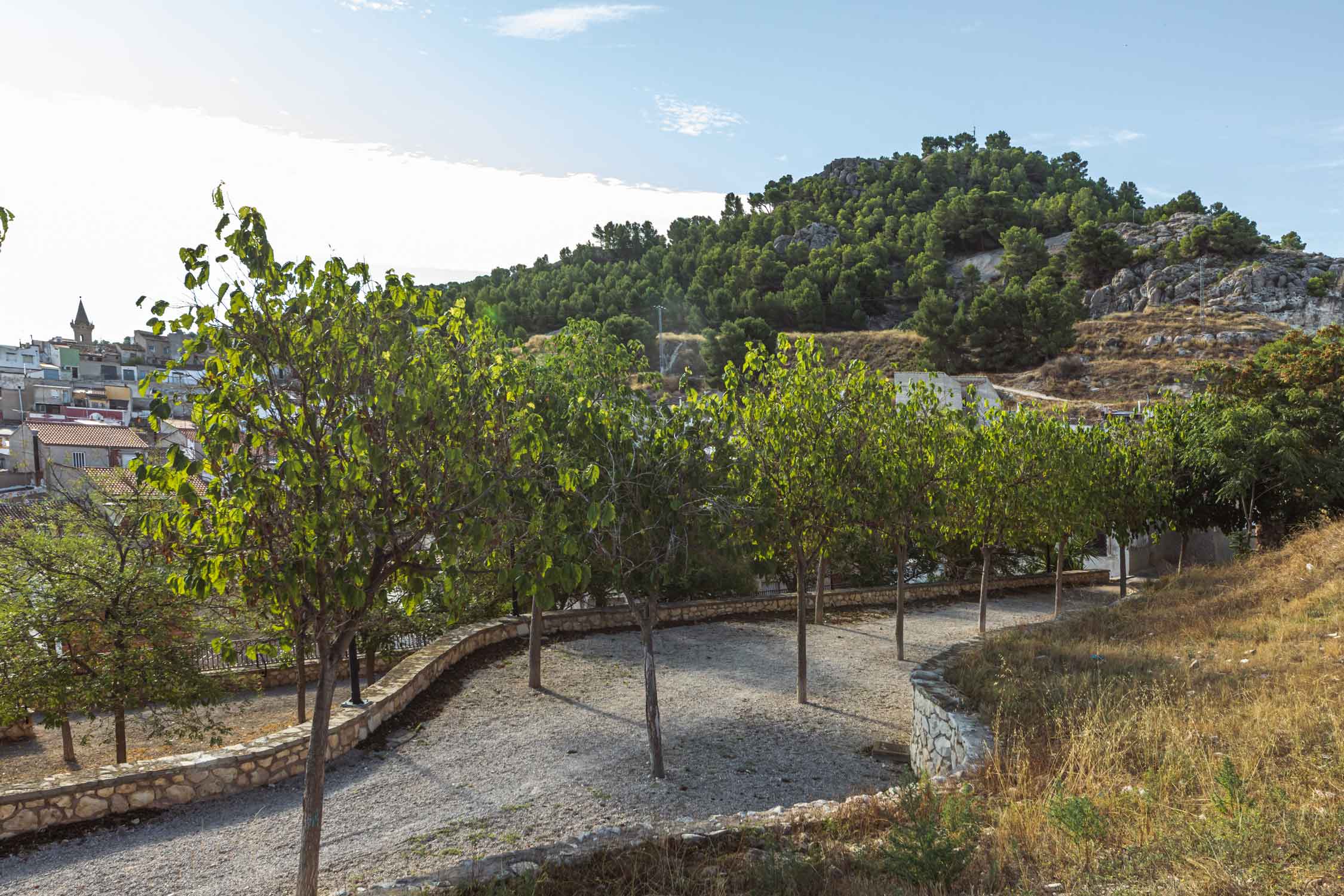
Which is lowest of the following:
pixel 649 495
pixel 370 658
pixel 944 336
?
pixel 370 658

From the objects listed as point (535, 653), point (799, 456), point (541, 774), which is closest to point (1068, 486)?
point (799, 456)

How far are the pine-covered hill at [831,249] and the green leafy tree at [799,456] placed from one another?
56.1 meters

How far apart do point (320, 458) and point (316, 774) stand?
2541 millimetres

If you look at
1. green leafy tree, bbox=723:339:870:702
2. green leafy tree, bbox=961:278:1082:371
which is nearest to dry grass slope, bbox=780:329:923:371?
green leafy tree, bbox=961:278:1082:371

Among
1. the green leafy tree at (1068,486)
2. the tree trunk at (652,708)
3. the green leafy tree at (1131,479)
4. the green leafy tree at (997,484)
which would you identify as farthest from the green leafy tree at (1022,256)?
the tree trunk at (652,708)

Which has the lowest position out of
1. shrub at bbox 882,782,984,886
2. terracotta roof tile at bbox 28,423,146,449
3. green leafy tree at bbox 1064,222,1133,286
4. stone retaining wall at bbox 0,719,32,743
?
stone retaining wall at bbox 0,719,32,743

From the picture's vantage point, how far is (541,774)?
33.1ft

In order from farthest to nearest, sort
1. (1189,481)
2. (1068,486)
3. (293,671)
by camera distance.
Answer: (1189,481) → (293,671) → (1068,486)

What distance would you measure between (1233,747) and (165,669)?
14.1 metres

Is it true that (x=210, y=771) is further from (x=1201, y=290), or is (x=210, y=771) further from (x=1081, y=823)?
(x=1201, y=290)

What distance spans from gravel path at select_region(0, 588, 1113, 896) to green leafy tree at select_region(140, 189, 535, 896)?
7.10 ft

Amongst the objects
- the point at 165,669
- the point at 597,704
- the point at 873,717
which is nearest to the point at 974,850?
the point at 873,717

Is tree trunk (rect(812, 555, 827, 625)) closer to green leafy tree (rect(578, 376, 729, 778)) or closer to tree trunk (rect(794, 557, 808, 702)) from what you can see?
tree trunk (rect(794, 557, 808, 702))

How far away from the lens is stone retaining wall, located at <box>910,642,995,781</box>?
346 inches
